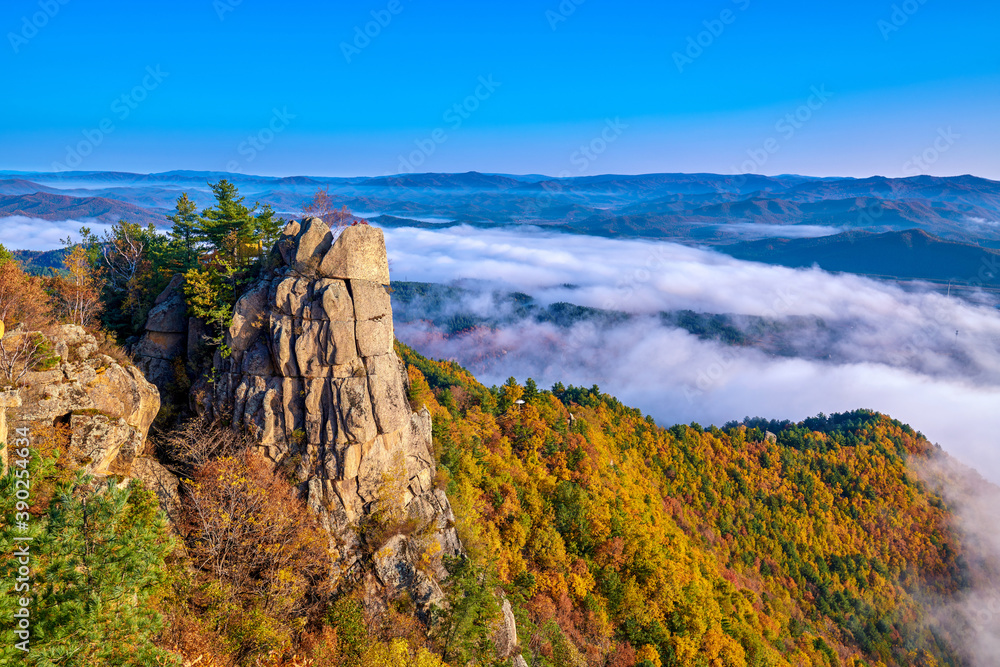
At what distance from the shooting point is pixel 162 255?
33.8 meters

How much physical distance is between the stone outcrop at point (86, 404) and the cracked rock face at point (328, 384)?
4114mm

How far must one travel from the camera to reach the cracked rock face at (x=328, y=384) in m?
27.9

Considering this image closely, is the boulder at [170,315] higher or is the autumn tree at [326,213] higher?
the autumn tree at [326,213]

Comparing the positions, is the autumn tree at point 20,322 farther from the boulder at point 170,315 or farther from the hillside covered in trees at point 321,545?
the boulder at point 170,315

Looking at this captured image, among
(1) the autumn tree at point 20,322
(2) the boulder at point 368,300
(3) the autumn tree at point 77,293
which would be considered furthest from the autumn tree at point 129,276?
(2) the boulder at point 368,300

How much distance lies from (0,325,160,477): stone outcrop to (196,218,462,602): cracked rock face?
4114 mm

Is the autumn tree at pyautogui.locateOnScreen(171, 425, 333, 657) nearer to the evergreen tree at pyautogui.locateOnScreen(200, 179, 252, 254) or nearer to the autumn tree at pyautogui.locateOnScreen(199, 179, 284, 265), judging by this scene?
the autumn tree at pyautogui.locateOnScreen(199, 179, 284, 265)

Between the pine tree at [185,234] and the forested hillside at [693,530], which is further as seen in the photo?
the forested hillside at [693,530]

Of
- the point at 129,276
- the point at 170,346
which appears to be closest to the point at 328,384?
the point at 170,346

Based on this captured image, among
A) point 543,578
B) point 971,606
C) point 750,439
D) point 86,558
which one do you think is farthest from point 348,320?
point 971,606

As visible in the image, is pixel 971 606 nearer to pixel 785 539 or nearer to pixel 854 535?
pixel 854 535

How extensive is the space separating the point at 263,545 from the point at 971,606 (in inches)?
6817

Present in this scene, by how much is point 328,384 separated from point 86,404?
10808mm

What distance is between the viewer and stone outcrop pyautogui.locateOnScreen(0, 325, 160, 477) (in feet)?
72.8
